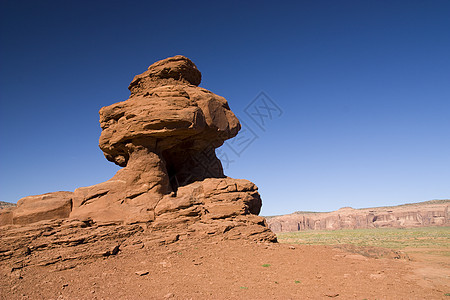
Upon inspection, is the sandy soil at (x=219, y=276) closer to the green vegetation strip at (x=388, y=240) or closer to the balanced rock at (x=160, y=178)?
the balanced rock at (x=160, y=178)

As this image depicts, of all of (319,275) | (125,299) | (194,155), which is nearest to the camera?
(125,299)

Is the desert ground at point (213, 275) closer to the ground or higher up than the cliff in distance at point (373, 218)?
closer to the ground

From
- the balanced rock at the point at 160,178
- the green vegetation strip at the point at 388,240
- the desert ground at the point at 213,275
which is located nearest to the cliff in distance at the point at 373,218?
the green vegetation strip at the point at 388,240

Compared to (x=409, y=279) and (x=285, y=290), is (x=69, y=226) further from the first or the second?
(x=409, y=279)

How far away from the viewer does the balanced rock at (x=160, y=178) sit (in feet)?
47.4

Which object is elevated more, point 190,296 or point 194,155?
point 194,155

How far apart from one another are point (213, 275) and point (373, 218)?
100m

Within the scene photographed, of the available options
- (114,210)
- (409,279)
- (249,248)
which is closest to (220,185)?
(249,248)

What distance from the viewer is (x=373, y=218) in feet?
309

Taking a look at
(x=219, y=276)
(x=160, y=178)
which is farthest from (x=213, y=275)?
(x=160, y=178)

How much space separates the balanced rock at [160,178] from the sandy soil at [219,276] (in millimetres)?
1869

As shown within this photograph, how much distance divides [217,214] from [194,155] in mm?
6356

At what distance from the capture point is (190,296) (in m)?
8.96

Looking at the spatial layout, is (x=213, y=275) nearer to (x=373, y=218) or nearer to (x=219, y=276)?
(x=219, y=276)
